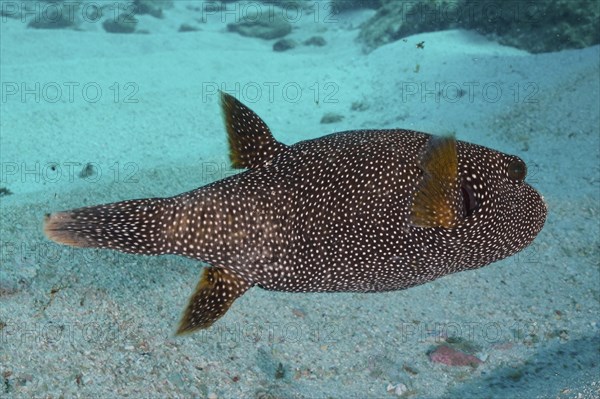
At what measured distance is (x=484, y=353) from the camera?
488 centimetres

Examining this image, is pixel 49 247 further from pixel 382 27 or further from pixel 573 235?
pixel 382 27

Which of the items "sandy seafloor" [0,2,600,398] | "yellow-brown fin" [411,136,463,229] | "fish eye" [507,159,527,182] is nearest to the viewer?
"yellow-brown fin" [411,136,463,229]

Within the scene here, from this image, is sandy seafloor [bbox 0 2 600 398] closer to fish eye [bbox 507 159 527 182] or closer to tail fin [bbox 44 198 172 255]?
tail fin [bbox 44 198 172 255]

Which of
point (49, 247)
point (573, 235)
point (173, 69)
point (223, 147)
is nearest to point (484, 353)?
point (573, 235)

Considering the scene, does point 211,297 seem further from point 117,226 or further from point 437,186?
point 437,186

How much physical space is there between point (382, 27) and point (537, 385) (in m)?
15.5

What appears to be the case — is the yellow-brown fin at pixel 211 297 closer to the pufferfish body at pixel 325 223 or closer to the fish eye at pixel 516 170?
the pufferfish body at pixel 325 223

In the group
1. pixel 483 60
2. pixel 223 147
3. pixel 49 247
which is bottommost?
pixel 223 147

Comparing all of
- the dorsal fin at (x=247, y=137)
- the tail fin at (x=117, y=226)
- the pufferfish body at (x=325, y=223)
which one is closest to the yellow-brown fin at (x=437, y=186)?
the pufferfish body at (x=325, y=223)

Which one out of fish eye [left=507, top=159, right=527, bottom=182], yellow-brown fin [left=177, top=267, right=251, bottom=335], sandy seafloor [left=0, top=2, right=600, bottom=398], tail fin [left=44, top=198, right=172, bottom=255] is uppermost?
fish eye [left=507, top=159, right=527, bottom=182]

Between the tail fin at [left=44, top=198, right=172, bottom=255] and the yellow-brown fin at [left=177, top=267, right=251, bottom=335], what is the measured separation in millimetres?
340

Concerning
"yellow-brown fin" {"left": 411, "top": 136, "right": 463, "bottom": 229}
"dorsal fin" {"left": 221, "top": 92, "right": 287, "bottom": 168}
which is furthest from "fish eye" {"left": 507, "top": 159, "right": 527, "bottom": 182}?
"dorsal fin" {"left": 221, "top": 92, "right": 287, "bottom": 168}

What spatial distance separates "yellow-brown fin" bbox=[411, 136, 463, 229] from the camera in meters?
2.80

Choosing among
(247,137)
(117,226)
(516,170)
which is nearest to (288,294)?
(247,137)
